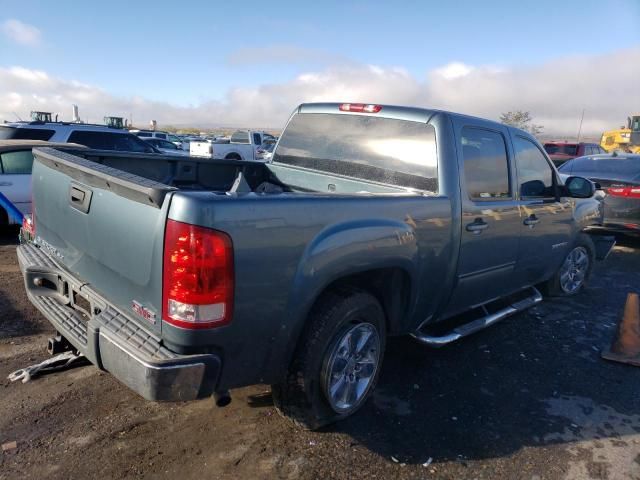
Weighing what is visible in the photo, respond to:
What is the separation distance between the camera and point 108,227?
8.37ft

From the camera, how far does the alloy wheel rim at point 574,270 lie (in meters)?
5.67

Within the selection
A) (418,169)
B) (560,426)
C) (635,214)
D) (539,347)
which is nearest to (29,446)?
(418,169)

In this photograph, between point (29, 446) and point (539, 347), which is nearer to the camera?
point (29, 446)

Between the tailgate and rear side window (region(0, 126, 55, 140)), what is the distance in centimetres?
669

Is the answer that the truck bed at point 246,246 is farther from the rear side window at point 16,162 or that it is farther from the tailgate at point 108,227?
the rear side window at point 16,162

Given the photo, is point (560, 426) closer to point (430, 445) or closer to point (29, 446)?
point (430, 445)

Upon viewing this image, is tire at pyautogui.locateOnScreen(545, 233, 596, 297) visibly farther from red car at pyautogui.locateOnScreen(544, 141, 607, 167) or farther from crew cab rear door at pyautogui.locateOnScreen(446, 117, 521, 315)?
red car at pyautogui.locateOnScreen(544, 141, 607, 167)

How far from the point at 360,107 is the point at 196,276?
235 centimetres

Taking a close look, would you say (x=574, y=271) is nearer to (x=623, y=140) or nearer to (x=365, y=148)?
(x=365, y=148)

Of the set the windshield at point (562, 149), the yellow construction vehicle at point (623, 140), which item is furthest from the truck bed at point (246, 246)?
the yellow construction vehicle at point (623, 140)

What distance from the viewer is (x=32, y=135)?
899 centimetres

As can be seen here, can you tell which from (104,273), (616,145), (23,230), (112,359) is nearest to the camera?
(112,359)

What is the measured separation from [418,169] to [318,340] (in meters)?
1.50

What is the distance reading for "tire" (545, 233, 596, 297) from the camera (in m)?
5.61
